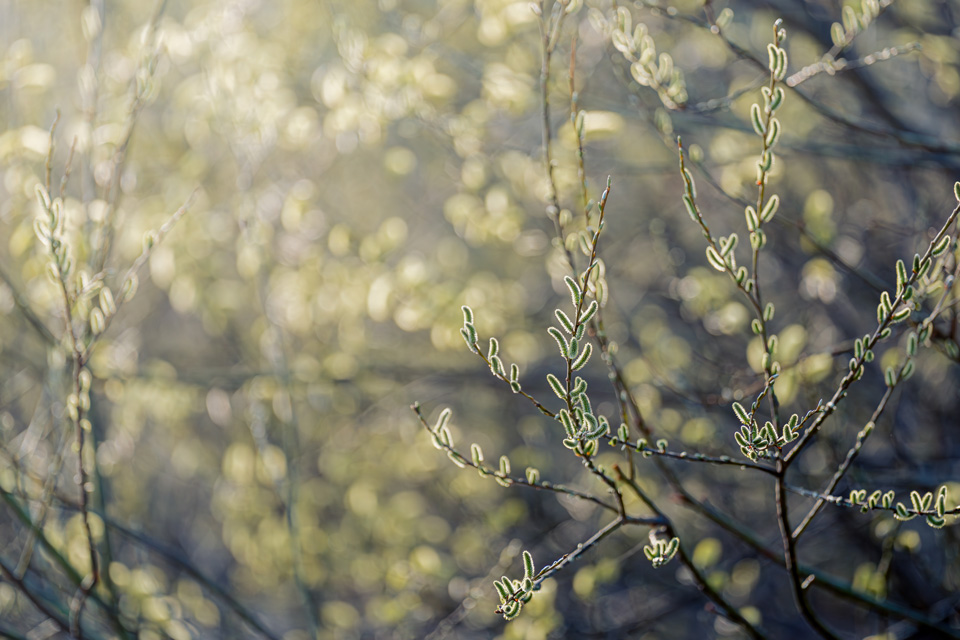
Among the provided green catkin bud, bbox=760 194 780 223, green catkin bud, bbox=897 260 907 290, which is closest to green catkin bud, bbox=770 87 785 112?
green catkin bud, bbox=760 194 780 223

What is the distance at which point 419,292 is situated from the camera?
7.13 feet

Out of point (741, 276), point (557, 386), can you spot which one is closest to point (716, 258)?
point (741, 276)

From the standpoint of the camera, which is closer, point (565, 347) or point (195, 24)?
point (565, 347)

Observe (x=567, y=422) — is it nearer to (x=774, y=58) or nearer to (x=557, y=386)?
(x=557, y=386)

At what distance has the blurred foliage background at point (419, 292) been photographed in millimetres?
1936

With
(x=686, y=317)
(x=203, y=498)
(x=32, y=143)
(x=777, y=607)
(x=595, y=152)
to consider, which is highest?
(x=32, y=143)

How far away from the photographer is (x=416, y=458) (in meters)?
2.92

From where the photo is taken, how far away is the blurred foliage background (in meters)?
1.94

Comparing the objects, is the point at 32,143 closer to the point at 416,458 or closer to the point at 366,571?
the point at 416,458

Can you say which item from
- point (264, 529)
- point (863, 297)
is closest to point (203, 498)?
point (264, 529)

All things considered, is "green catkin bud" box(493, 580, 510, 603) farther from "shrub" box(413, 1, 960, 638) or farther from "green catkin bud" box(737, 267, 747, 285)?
"green catkin bud" box(737, 267, 747, 285)

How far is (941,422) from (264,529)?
262cm

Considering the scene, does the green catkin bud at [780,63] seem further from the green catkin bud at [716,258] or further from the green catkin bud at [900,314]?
the green catkin bud at [900,314]

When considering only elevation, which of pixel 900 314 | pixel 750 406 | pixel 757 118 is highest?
pixel 757 118
